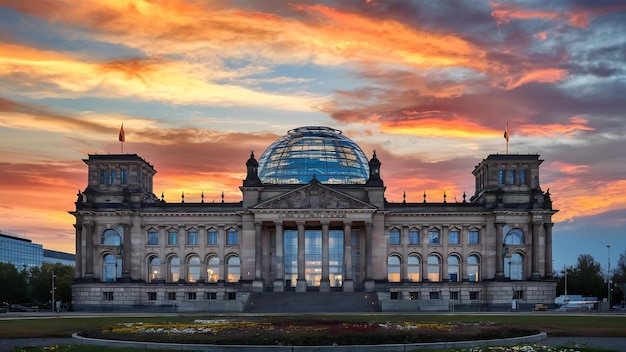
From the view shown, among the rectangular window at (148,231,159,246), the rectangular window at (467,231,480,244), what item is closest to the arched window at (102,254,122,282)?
the rectangular window at (148,231,159,246)

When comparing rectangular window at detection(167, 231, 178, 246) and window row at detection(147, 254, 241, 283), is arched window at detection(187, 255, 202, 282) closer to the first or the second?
window row at detection(147, 254, 241, 283)

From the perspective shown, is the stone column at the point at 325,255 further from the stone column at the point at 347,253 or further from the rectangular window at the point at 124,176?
the rectangular window at the point at 124,176

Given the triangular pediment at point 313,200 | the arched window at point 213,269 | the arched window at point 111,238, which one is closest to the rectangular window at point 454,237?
the triangular pediment at point 313,200

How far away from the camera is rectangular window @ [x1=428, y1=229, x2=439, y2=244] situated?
14475 centimetres

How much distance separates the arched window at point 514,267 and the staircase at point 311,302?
2798 cm

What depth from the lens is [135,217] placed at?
144 m

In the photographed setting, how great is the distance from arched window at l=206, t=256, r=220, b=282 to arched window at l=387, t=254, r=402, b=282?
96.8ft

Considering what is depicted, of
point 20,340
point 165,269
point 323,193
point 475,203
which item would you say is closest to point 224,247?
point 165,269

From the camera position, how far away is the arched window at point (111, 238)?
143875 millimetres

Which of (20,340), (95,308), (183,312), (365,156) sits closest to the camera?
(20,340)

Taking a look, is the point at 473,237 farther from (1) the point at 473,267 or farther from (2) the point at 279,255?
(2) the point at 279,255

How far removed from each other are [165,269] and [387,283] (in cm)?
3811

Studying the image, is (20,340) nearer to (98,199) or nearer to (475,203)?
(98,199)

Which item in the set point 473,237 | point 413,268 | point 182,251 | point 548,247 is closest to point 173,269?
point 182,251
